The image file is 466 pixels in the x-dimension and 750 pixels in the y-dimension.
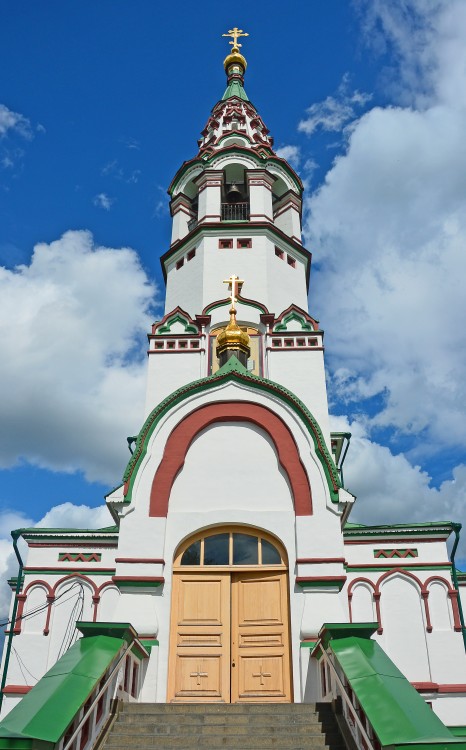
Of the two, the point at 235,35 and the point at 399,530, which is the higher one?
the point at 235,35


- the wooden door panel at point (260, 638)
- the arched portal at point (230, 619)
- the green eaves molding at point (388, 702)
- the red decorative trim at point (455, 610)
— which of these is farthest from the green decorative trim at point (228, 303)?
the green eaves molding at point (388, 702)

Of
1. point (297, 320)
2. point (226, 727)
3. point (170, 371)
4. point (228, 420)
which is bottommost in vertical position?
point (226, 727)

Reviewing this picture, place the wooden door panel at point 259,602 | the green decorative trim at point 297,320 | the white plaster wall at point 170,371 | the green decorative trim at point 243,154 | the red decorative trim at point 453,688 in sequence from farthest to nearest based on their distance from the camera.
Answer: the green decorative trim at point 243,154, the green decorative trim at point 297,320, the white plaster wall at point 170,371, the red decorative trim at point 453,688, the wooden door panel at point 259,602

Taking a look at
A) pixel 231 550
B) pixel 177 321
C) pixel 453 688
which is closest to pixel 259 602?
pixel 231 550

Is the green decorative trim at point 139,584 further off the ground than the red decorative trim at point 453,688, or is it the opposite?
the green decorative trim at point 139,584

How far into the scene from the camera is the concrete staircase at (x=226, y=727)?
617 centimetres

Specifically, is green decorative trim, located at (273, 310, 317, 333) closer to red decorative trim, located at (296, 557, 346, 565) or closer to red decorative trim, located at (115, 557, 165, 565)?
red decorative trim, located at (296, 557, 346, 565)

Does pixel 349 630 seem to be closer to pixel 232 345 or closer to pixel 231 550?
pixel 231 550

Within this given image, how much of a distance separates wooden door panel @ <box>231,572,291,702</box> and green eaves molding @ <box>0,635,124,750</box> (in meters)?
2.27

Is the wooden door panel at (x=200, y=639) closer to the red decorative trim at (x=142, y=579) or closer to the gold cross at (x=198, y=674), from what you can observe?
the gold cross at (x=198, y=674)

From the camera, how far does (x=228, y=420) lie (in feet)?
32.2

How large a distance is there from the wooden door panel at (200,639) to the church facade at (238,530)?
0.02 metres

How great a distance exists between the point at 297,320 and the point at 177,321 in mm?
2642

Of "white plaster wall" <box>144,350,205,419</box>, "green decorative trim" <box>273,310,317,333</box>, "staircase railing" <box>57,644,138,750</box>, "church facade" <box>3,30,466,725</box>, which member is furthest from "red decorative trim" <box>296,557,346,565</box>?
"green decorative trim" <box>273,310,317,333</box>
